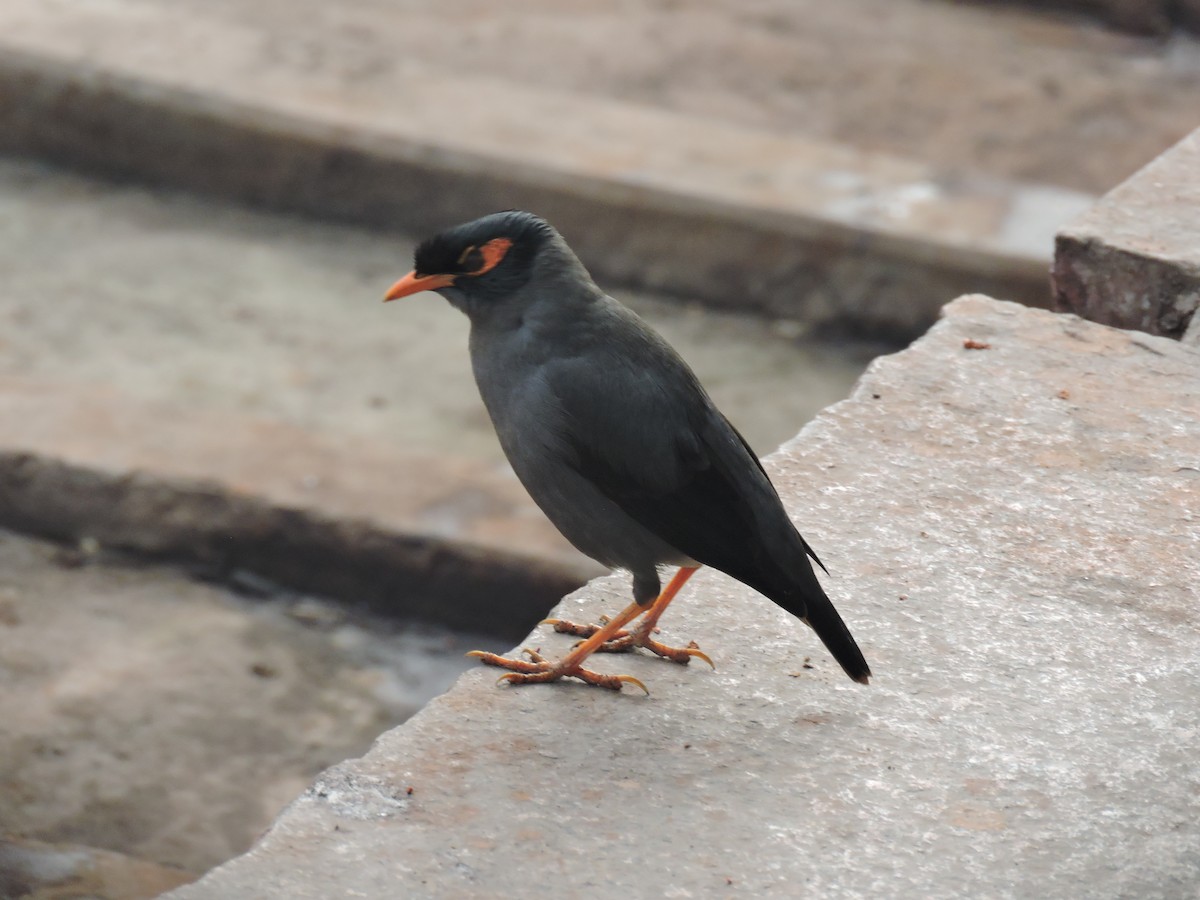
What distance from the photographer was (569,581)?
4434 mm

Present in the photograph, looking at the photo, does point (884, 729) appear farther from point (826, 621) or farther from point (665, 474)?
point (665, 474)

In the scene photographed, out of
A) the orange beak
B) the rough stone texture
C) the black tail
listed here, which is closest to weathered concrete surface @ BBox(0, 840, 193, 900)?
the orange beak

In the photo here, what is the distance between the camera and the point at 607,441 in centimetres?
240

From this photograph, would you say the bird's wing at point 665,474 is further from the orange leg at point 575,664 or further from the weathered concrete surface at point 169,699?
the weathered concrete surface at point 169,699

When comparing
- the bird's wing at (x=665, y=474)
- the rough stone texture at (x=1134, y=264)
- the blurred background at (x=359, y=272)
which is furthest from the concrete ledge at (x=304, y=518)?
the bird's wing at (x=665, y=474)

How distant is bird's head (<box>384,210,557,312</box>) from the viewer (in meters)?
2.50

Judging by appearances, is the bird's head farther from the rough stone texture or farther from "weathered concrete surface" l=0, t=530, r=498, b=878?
the rough stone texture

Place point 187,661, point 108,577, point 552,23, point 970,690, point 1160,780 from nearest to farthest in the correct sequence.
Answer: point 1160,780 → point 970,690 → point 187,661 → point 108,577 → point 552,23

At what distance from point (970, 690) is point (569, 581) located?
6.85 ft

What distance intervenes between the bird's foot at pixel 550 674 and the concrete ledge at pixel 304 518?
1879mm

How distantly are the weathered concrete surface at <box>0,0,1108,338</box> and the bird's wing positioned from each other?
3804mm

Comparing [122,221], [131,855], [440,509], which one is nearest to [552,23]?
[122,221]

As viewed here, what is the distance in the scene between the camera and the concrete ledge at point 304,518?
450cm

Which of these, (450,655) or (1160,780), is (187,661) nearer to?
(450,655)
